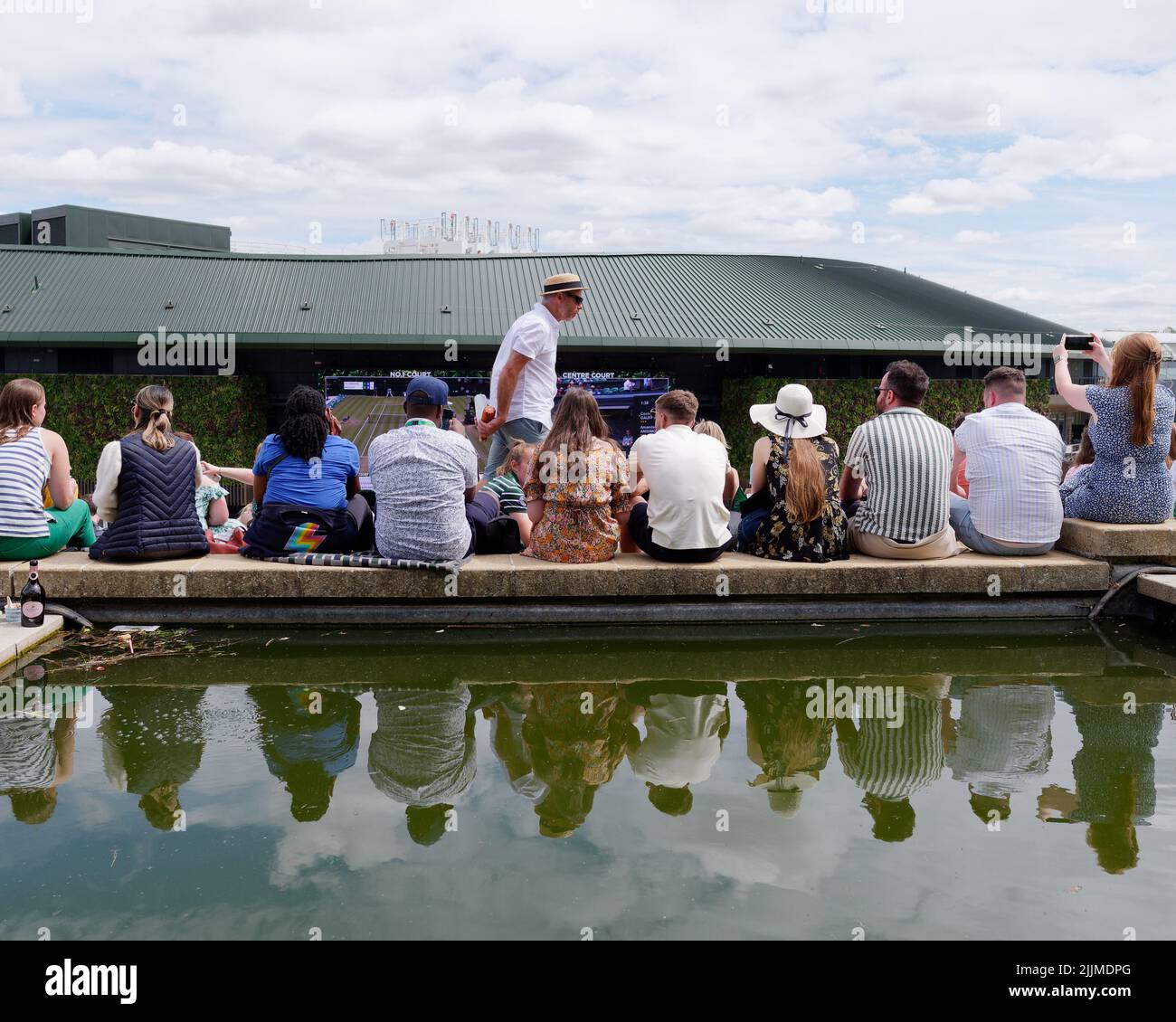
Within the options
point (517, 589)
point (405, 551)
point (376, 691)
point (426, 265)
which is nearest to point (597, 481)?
point (517, 589)

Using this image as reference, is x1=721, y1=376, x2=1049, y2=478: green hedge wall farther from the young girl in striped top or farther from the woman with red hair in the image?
the young girl in striped top

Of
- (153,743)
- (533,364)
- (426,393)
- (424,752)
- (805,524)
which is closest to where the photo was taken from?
(424,752)

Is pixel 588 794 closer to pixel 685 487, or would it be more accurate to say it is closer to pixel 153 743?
pixel 153 743

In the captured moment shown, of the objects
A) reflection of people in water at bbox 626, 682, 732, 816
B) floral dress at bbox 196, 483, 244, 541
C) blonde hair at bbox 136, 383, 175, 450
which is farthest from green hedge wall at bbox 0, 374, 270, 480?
reflection of people in water at bbox 626, 682, 732, 816

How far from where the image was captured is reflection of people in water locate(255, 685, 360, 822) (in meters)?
3.80

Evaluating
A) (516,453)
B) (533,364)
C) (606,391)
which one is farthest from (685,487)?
(606,391)

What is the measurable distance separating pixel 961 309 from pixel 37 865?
76.3ft

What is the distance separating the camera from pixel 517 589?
20.2ft

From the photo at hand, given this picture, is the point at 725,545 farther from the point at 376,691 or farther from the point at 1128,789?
the point at 1128,789

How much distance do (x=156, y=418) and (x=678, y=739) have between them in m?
3.86

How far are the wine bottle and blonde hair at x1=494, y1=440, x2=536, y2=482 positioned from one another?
9.83 feet

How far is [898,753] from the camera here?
424cm
